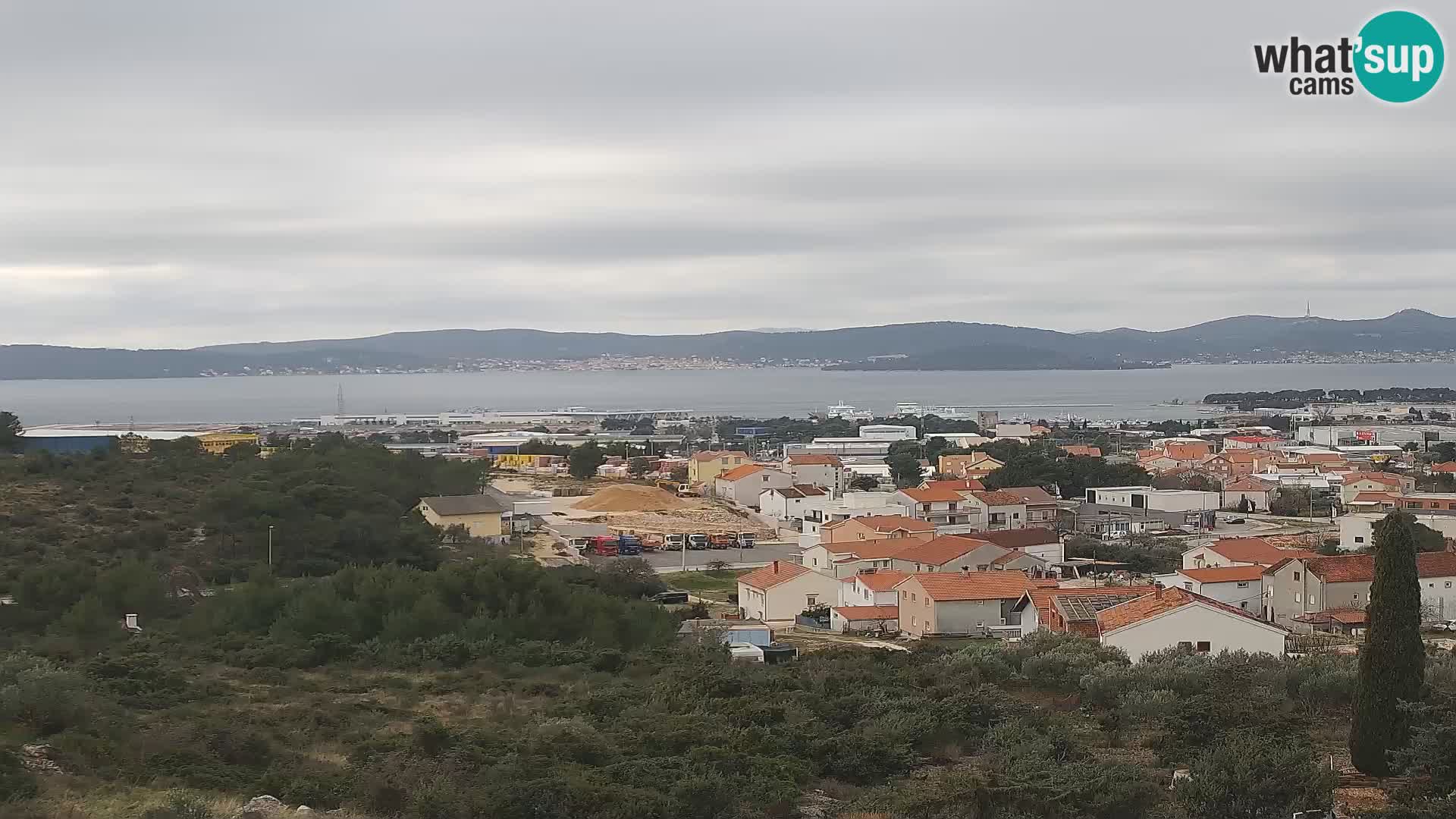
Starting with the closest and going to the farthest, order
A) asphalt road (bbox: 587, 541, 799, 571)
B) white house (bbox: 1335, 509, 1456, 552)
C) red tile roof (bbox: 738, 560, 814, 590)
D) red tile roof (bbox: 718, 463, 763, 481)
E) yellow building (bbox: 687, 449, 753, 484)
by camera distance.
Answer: red tile roof (bbox: 738, 560, 814, 590) → white house (bbox: 1335, 509, 1456, 552) → asphalt road (bbox: 587, 541, 799, 571) → red tile roof (bbox: 718, 463, 763, 481) → yellow building (bbox: 687, 449, 753, 484)

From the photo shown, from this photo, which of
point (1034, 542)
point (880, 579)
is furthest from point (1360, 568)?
point (880, 579)

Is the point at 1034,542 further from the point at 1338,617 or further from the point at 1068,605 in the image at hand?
the point at 1068,605

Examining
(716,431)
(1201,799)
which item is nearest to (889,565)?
(1201,799)

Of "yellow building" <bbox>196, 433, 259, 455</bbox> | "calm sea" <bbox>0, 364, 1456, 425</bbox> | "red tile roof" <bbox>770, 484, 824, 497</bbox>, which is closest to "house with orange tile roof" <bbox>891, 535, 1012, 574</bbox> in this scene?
"red tile roof" <bbox>770, 484, 824, 497</bbox>

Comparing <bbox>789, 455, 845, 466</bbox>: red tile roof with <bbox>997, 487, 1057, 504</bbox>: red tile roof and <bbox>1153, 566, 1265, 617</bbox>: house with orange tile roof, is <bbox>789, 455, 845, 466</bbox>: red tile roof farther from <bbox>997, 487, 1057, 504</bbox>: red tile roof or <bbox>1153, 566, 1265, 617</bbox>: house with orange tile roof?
<bbox>1153, 566, 1265, 617</bbox>: house with orange tile roof

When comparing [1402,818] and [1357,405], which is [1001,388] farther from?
[1402,818]
